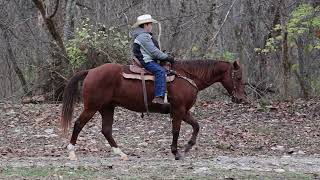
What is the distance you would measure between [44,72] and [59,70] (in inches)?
25.3


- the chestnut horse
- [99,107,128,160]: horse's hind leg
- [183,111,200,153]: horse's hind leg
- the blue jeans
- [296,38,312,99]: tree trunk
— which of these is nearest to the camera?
the blue jeans

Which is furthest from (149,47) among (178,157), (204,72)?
(178,157)

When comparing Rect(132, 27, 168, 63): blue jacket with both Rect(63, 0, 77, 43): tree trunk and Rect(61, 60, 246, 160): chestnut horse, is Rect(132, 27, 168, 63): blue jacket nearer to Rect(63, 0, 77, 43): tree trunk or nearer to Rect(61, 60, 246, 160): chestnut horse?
Rect(61, 60, 246, 160): chestnut horse

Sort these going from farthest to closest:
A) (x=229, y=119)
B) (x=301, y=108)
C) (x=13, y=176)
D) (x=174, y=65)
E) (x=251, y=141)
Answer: (x=301, y=108) < (x=229, y=119) < (x=251, y=141) < (x=174, y=65) < (x=13, y=176)

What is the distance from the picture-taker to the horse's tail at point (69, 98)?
11203 millimetres

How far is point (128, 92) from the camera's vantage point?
11.0 meters

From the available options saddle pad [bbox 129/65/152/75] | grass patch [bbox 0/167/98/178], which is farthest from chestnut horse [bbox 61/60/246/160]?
grass patch [bbox 0/167/98/178]

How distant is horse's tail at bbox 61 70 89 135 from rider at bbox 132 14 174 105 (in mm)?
1091

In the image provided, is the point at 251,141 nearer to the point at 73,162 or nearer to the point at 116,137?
the point at 116,137

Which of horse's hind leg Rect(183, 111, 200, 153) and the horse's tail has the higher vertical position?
the horse's tail

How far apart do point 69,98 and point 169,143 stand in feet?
11.2

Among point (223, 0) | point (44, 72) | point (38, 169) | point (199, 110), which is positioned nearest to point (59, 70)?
point (44, 72)

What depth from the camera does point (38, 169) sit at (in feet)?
30.1

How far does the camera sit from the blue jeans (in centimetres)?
1074
